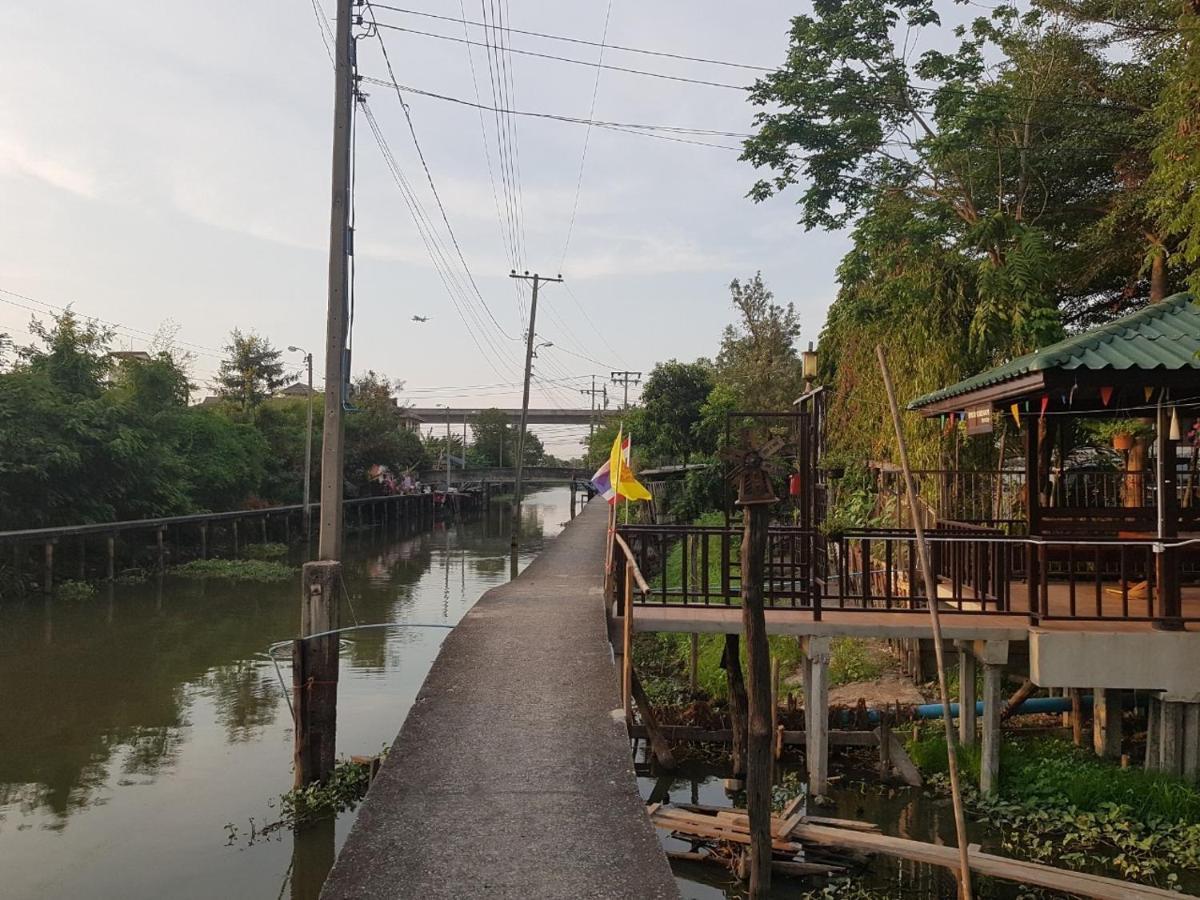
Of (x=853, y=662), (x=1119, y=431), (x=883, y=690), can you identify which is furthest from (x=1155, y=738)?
(x=1119, y=431)

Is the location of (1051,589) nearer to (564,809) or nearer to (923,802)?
(923,802)

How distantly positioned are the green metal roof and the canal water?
6671 millimetres

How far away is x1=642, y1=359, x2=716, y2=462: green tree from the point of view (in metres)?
31.5

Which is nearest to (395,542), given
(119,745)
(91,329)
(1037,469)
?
(91,329)

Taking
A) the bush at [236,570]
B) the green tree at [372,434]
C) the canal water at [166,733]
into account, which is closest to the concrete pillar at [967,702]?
the canal water at [166,733]

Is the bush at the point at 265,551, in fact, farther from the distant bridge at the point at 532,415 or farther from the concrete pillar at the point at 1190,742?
the distant bridge at the point at 532,415

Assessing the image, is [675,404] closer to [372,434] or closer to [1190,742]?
[372,434]

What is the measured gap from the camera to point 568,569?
1554cm

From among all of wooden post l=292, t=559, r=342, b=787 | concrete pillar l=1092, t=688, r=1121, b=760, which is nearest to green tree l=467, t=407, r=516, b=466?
wooden post l=292, t=559, r=342, b=787

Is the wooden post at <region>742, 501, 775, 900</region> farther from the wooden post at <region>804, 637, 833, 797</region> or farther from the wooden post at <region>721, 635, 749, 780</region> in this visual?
the wooden post at <region>721, 635, 749, 780</region>

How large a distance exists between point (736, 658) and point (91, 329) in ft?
77.1

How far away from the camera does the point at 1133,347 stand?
7309mm

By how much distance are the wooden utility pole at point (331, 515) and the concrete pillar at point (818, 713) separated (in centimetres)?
416

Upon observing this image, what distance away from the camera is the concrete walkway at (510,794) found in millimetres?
4527
